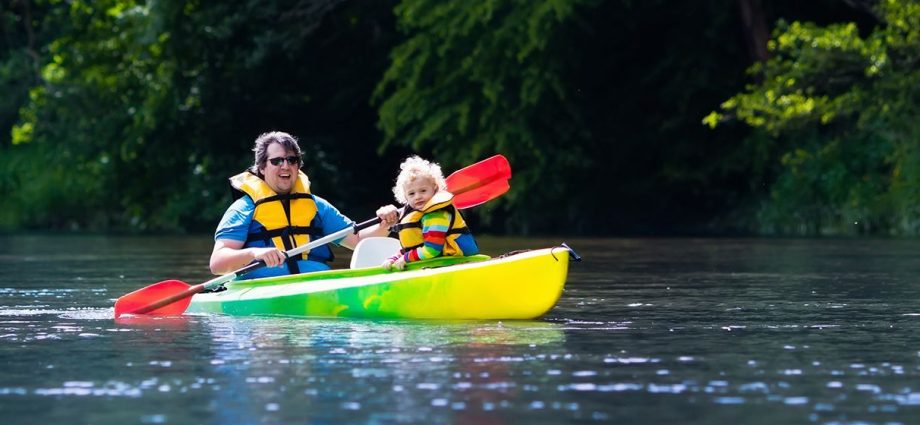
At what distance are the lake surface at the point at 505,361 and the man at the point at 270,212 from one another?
42 cm

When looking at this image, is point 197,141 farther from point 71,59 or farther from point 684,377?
point 684,377

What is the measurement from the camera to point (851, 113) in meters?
23.6

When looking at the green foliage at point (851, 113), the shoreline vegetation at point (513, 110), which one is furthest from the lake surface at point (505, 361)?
the shoreline vegetation at point (513, 110)

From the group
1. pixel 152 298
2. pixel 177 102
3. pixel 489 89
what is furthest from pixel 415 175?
pixel 177 102

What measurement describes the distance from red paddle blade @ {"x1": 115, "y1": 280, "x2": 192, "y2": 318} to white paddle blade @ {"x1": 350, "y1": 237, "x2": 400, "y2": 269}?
3.26 ft

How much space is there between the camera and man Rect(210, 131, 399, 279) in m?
10.4

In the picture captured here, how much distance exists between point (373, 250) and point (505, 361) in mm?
3024

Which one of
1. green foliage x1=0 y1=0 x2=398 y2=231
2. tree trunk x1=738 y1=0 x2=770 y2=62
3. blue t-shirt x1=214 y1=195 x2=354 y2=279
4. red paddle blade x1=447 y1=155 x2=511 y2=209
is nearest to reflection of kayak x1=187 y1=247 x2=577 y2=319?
blue t-shirt x1=214 y1=195 x2=354 y2=279

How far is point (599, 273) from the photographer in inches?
579

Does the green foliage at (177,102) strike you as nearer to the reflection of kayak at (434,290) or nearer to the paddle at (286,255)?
the paddle at (286,255)

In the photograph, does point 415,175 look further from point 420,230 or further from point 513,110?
point 513,110

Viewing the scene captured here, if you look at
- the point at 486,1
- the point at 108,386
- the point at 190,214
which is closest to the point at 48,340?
the point at 108,386

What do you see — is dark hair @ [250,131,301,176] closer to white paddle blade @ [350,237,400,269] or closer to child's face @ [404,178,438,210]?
white paddle blade @ [350,237,400,269]

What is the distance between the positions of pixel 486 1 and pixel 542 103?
83.7 inches
